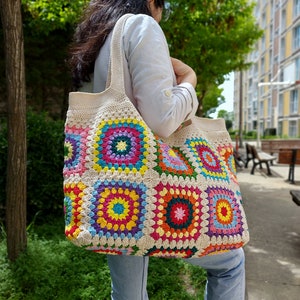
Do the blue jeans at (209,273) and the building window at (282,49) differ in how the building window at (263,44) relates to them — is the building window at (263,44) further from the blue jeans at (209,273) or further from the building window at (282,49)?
the blue jeans at (209,273)

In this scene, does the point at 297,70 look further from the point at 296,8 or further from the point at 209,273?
the point at 209,273

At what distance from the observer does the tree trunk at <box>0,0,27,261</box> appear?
2639 millimetres

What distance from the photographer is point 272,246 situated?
388 centimetres

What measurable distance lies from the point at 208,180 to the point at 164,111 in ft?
0.88

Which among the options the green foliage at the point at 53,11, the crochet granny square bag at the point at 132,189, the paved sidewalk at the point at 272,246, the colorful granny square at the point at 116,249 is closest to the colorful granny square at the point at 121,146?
the crochet granny square bag at the point at 132,189

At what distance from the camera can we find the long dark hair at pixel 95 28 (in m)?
1.30

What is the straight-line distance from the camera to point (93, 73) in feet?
4.54

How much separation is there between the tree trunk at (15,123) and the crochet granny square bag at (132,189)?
5.61 ft

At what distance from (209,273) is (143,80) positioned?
79cm

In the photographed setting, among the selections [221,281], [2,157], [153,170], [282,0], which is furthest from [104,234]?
[282,0]

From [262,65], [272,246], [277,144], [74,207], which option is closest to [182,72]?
[74,207]

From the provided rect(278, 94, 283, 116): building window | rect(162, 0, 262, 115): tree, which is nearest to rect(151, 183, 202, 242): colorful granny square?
rect(162, 0, 262, 115): tree

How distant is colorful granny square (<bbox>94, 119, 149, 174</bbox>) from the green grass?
174 cm

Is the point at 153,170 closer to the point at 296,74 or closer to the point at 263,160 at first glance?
the point at 263,160
